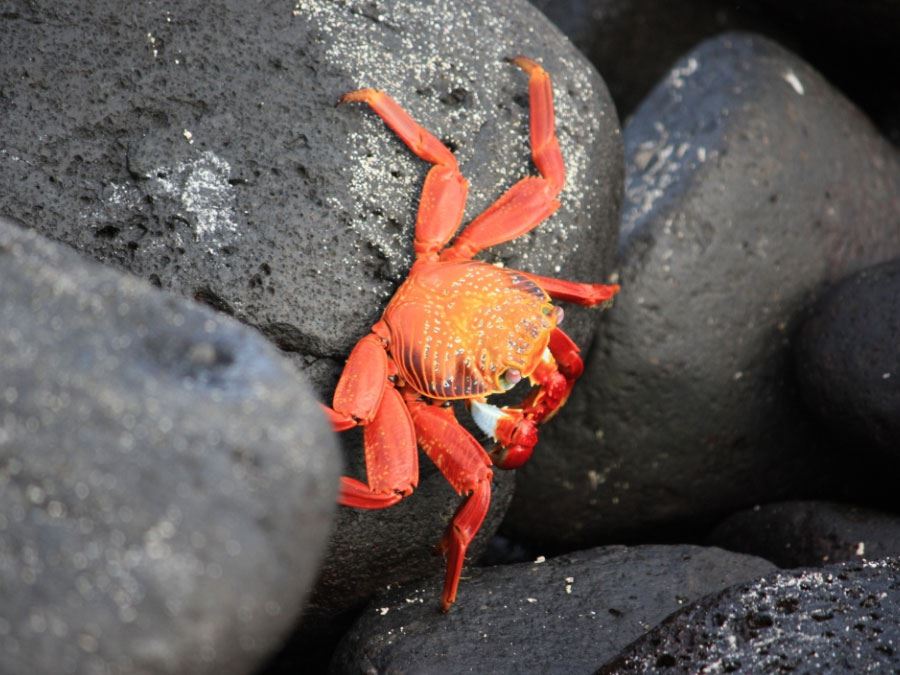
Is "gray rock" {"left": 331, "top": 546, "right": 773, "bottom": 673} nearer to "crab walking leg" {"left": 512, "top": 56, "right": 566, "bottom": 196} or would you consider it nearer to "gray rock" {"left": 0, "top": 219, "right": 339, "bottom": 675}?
"gray rock" {"left": 0, "top": 219, "right": 339, "bottom": 675}

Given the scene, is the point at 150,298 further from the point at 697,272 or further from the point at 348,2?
the point at 697,272

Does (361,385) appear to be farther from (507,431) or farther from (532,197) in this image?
(532,197)

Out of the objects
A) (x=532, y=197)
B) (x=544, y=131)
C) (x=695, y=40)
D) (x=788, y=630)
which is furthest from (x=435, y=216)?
(x=695, y=40)

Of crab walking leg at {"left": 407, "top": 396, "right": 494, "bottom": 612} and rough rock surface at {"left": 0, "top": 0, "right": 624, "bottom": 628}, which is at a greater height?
rough rock surface at {"left": 0, "top": 0, "right": 624, "bottom": 628}

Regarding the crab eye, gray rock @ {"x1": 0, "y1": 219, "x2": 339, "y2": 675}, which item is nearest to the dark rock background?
gray rock @ {"x1": 0, "y1": 219, "x2": 339, "y2": 675}

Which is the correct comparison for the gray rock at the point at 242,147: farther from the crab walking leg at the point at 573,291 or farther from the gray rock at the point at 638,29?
the gray rock at the point at 638,29

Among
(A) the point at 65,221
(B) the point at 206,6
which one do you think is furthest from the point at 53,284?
(B) the point at 206,6
